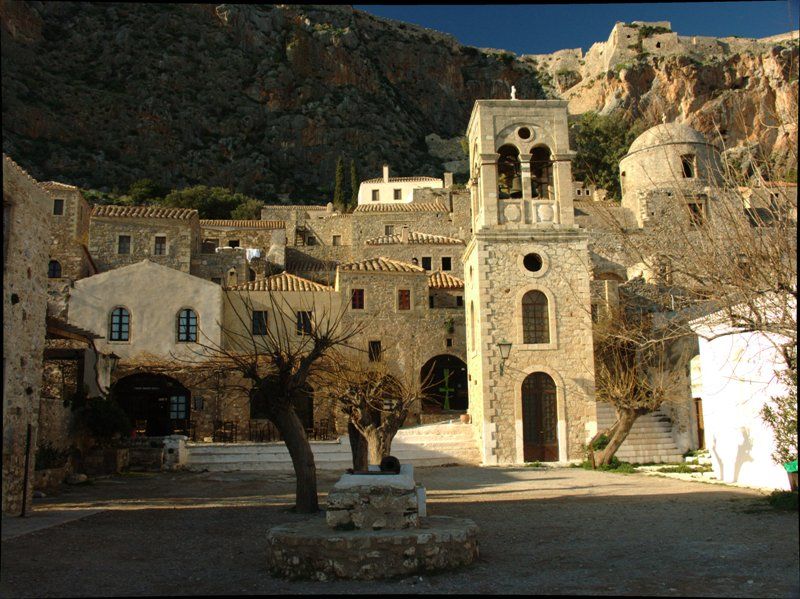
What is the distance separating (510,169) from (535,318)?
215 inches

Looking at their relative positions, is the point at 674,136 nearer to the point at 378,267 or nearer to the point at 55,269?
the point at 378,267

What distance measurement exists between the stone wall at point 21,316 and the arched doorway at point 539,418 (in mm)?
14573

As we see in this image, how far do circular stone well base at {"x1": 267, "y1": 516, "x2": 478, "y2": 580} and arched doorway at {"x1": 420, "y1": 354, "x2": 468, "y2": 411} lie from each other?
74.3ft

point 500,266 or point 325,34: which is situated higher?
point 325,34

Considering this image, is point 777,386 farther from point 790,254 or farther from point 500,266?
point 500,266

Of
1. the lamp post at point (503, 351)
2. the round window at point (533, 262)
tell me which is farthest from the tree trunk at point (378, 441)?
the round window at point (533, 262)

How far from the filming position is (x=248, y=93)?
8250 cm

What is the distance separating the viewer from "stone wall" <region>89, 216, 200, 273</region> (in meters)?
38.7

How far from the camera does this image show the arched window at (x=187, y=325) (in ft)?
91.4

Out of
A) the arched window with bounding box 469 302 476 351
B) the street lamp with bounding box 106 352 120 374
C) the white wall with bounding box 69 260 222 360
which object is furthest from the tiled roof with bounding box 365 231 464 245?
the street lamp with bounding box 106 352 120 374

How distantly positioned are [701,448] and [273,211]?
135 feet

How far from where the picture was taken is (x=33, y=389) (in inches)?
465

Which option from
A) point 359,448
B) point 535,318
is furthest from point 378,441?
point 535,318

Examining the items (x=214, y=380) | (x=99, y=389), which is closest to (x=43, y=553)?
(x=99, y=389)
